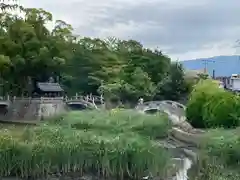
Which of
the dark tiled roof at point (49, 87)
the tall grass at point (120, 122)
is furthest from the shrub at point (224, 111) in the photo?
the dark tiled roof at point (49, 87)

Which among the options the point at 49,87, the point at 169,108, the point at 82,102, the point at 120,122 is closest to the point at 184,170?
the point at 120,122

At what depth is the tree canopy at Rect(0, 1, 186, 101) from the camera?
187ft

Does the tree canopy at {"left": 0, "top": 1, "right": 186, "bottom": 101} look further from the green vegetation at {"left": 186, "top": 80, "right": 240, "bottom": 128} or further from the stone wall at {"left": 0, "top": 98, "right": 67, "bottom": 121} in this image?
the green vegetation at {"left": 186, "top": 80, "right": 240, "bottom": 128}

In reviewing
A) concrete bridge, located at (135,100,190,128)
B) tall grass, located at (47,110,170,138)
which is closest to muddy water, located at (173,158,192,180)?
tall grass, located at (47,110,170,138)

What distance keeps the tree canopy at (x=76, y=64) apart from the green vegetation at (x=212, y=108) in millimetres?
17167

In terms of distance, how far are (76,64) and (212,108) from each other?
29.1m

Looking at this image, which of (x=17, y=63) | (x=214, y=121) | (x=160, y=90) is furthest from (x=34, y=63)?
(x=214, y=121)

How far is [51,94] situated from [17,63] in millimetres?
8937

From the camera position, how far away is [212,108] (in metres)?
37.7

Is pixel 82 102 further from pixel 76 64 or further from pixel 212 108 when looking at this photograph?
pixel 212 108

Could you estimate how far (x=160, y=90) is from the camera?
64.6 m

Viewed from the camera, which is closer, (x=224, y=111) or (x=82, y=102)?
(x=224, y=111)

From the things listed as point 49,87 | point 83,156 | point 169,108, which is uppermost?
point 49,87

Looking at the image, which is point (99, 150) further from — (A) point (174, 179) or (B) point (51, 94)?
(B) point (51, 94)
